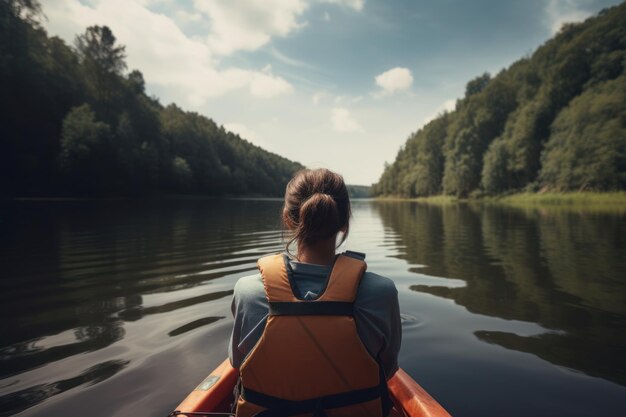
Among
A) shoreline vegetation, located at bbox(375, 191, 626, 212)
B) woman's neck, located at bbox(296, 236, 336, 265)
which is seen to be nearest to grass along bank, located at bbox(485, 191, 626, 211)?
shoreline vegetation, located at bbox(375, 191, 626, 212)

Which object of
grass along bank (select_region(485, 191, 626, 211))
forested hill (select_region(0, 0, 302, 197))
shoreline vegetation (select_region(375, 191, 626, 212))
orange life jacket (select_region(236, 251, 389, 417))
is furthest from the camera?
forested hill (select_region(0, 0, 302, 197))

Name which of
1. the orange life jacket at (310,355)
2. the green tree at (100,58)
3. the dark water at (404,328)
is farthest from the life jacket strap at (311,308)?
the green tree at (100,58)

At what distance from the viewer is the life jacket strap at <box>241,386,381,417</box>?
210 centimetres

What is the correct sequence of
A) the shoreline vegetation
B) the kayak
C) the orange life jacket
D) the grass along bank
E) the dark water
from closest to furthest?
1. the orange life jacket
2. the kayak
3. the dark water
4. the shoreline vegetation
5. the grass along bank

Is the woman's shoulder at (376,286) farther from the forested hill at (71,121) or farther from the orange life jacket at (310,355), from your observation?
the forested hill at (71,121)

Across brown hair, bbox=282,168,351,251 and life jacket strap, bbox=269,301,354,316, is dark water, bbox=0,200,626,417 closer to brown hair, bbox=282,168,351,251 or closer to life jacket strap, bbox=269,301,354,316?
life jacket strap, bbox=269,301,354,316

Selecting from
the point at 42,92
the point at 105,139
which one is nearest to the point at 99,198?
the point at 105,139

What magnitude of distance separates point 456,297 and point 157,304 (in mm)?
5801

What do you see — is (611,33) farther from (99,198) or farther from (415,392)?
(99,198)

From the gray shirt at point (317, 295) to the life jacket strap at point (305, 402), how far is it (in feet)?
0.80

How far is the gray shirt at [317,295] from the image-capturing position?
2.14 metres

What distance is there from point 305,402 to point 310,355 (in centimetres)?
32

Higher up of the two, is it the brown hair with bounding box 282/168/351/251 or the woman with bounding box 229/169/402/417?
the brown hair with bounding box 282/168/351/251

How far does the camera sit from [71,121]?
45.2 metres
